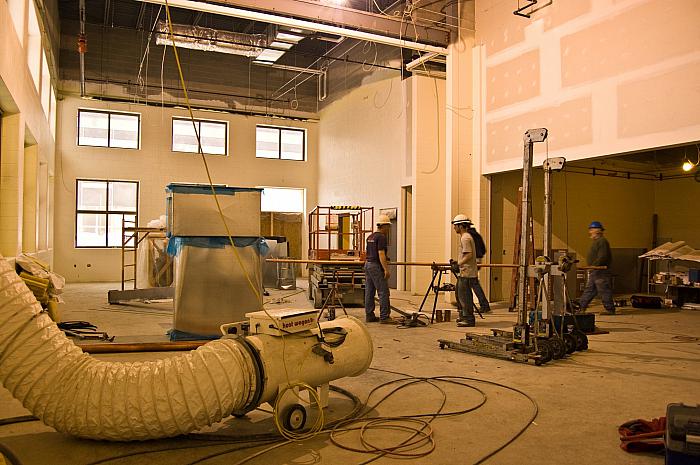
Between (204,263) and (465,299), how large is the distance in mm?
3629

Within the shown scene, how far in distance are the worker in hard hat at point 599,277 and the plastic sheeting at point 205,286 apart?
19.2ft

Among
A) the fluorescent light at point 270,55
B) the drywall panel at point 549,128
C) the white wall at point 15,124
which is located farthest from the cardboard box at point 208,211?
the fluorescent light at point 270,55

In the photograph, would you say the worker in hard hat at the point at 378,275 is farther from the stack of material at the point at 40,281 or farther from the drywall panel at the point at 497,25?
the drywall panel at the point at 497,25

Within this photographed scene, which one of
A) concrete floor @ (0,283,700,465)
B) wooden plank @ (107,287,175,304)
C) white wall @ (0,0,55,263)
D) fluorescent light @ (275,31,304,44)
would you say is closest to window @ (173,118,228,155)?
fluorescent light @ (275,31,304,44)

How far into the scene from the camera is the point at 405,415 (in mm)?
3832

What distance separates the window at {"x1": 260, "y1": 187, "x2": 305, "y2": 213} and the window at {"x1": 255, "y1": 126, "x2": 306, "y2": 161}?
1070mm

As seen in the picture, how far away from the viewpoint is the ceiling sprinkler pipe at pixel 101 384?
2.98 m

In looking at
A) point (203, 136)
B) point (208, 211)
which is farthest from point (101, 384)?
point (203, 136)

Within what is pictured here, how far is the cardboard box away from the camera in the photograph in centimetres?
622

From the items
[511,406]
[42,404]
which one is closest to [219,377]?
[42,404]

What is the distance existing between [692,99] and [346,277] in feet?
18.9

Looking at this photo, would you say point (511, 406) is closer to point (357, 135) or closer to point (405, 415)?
point (405, 415)

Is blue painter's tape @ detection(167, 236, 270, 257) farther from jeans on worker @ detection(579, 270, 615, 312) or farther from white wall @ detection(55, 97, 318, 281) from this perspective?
white wall @ detection(55, 97, 318, 281)

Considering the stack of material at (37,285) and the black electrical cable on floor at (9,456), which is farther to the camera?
the stack of material at (37,285)
